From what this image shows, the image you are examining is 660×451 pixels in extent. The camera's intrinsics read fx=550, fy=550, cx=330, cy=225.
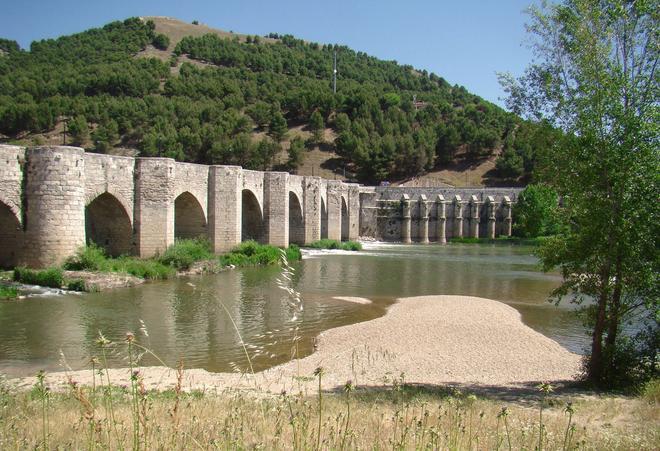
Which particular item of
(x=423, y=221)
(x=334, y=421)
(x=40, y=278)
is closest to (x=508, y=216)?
(x=423, y=221)

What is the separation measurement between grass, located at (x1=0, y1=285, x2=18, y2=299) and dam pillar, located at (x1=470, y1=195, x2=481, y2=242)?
4202cm

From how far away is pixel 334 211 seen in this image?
42.3m

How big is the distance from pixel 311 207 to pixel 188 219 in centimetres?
1240

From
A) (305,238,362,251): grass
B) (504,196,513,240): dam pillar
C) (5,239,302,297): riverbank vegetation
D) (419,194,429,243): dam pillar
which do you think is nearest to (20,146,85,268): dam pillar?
(5,239,302,297): riverbank vegetation

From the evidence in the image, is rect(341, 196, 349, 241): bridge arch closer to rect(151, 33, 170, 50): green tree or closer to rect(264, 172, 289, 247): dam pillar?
rect(264, 172, 289, 247): dam pillar

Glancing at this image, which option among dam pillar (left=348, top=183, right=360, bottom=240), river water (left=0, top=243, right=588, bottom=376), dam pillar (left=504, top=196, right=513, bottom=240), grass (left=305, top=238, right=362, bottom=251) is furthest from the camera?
dam pillar (left=504, top=196, right=513, bottom=240)

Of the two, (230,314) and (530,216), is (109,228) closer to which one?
(230,314)

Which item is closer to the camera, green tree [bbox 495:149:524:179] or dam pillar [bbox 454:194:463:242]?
dam pillar [bbox 454:194:463:242]

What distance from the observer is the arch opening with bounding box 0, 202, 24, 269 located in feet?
57.1

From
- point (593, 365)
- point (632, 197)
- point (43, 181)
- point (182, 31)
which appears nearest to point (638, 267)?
point (632, 197)

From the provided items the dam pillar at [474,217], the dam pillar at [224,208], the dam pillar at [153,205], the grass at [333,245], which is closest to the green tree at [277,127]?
the dam pillar at [474,217]

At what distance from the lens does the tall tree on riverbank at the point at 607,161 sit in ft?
24.9

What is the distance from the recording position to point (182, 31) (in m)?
122

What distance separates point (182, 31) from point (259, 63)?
92.2 feet
